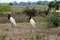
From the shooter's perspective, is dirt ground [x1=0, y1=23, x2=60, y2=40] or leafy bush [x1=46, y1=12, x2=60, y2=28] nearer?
dirt ground [x1=0, y1=23, x2=60, y2=40]

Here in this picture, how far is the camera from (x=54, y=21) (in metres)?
19.9

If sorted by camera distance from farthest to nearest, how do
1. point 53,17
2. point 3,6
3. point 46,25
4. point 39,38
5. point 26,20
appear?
point 3,6, point 26,20, point 53,17, point 46,25, point 39,38

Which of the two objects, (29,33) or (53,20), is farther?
(53,20)

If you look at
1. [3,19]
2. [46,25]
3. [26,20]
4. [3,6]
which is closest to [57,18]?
[46,25]

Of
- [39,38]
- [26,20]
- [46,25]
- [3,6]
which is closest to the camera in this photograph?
[39,38]

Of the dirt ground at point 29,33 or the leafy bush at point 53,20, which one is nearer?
the dirt ground at point 29,33

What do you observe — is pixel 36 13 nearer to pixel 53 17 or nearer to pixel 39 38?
pixel 53 17

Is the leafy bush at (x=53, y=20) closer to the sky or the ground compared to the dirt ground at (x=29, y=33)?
closer to the ground

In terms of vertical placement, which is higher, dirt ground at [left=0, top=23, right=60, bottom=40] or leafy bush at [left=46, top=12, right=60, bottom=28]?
dirt ground at [left=0, top=23, right=60, bottom=40]

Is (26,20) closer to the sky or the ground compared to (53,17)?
closer to the ground

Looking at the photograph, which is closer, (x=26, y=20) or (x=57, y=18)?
(x=57, y=18)

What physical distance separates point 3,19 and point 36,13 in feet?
19.8

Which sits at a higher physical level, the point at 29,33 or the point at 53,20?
the point at 29,33

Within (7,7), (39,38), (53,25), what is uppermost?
(39,38)
